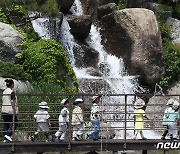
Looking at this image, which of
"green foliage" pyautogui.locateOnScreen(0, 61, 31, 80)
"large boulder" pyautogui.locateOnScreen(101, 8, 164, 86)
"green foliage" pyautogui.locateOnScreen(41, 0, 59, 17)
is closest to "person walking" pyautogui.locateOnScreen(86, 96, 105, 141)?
"green foliage" pyautogui.locateOnScreen(0, 61, 31, 80)

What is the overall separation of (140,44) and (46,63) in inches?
220

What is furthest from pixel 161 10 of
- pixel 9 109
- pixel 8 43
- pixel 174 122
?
pixel 9 109

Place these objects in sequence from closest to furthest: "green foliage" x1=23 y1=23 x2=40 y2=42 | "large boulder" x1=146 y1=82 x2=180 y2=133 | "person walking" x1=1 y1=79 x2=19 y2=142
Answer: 1. "person walking" x1=1 y1=79 x2=19 y2=142
2. "green foliage" x1=23 y1=23 x2=40 y2=42
3. "large boulder" x1=146 y1=82 x2=180 y2=133

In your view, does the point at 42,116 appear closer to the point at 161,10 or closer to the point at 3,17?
the point at 3,17

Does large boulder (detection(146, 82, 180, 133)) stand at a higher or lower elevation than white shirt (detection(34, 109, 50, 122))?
lower

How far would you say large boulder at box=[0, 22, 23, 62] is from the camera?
62.3 ft

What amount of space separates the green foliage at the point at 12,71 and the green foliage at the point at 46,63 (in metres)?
0.77

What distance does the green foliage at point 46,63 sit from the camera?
19.2 m

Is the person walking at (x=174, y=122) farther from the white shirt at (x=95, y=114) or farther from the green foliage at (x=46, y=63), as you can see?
the green foliage at (x=46, y=63)

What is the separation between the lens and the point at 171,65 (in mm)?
24078

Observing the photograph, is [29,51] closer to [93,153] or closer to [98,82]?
[98,82]

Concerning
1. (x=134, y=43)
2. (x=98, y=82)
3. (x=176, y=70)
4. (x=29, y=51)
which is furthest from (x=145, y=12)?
(x=29, y=51)

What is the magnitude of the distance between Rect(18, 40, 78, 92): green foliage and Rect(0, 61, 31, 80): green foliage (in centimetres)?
77

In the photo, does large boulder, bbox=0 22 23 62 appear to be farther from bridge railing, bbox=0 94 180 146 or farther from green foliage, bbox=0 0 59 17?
bridge railing, bbox=0 94 180 146
